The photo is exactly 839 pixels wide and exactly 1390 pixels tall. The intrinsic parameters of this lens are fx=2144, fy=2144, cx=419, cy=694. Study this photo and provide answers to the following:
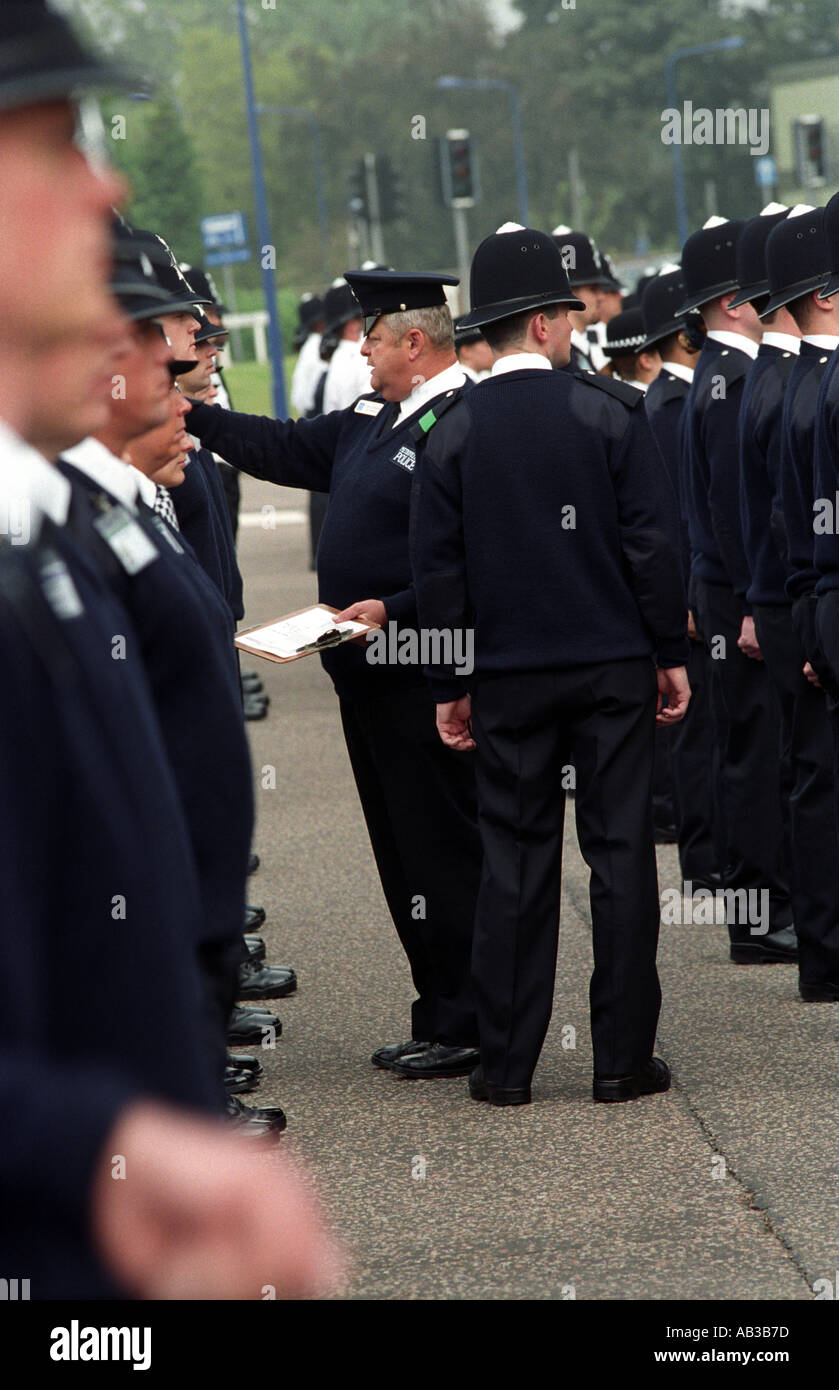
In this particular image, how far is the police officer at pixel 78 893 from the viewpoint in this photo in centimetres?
128

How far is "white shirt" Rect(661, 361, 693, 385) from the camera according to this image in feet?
29.6

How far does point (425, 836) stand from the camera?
629 cm

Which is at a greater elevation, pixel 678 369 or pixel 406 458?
pixel 406 458

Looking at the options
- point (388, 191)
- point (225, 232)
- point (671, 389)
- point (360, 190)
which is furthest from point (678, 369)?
point (225, 232)

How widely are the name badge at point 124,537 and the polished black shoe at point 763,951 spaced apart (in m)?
5.48

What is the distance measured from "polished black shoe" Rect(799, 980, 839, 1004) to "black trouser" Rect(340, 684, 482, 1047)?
45.4 inches

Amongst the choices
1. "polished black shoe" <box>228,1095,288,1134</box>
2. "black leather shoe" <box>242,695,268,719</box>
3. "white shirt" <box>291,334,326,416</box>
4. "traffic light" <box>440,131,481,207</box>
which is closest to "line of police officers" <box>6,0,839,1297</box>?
"polished black shoe" <box>228,1095,288,1134</box>

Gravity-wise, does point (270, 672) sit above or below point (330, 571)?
below

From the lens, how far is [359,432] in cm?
643

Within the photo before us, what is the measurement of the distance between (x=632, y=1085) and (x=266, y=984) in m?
1.77

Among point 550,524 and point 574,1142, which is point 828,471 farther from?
point 574,1142
